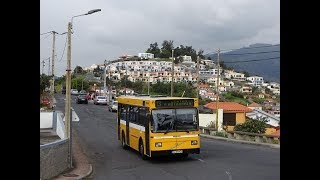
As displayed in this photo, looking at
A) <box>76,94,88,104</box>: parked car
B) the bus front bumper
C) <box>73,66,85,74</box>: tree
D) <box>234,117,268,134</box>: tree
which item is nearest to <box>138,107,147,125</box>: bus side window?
the bus front bumper

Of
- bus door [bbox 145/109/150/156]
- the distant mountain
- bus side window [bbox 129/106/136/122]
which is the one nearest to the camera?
the distant mountain

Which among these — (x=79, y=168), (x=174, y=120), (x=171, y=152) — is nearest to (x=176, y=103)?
(x=174, y=120)

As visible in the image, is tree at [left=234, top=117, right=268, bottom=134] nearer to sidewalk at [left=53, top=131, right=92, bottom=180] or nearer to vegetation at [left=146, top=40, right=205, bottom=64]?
sidewalk at [left=53, top=131, right=92, bottom=180]

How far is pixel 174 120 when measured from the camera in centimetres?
1883

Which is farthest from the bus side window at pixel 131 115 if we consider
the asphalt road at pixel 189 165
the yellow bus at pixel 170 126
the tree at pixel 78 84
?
the tree at pixel 78 84

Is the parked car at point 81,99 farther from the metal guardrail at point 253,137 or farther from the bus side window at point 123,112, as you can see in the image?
the bus side window at point 123,112

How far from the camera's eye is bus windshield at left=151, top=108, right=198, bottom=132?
18.6m

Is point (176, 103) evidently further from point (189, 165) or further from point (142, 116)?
point (189, 165)

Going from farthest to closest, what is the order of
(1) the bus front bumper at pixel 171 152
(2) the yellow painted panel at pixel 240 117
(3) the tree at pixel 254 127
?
(2) the yellow painted panel at pixel 240 117 < (3) the tree at pixel 254 127 < (1) the bus front bumper at pixel 171 152

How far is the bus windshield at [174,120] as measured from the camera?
61.2 ft
